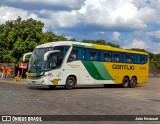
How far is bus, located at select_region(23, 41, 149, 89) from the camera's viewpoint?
24.9m

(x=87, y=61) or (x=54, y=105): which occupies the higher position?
(x=87, y=61)

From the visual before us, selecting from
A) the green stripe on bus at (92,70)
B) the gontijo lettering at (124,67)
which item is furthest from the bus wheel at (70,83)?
the gontijo lettering at (124,67)

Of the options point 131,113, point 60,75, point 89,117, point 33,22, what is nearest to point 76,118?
point 89,117

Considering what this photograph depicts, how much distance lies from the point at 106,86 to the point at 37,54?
8.76 metres

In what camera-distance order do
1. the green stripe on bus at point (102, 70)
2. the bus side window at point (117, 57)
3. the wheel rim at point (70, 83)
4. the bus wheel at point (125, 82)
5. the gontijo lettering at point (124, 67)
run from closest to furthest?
1. the wheel rim at point (70, 83)
2. the green stripe on bus at point (102, 70)
3. the bus side window at point (117, 57)
4. the gontijo lettering at point (124, 67)
5. the bus wheel at point (125, 82)

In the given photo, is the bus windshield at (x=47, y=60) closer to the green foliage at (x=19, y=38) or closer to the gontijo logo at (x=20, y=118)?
the gontijo logo at (x=20, y=118)

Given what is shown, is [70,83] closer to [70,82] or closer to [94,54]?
[70,82]

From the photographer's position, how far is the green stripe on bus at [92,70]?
27.2 m

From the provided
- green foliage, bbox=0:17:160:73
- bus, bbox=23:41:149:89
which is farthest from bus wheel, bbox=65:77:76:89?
green foliage, bbox=0:17:160:73

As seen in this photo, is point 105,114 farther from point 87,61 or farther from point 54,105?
point 87,61

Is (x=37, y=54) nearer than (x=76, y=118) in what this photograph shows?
No

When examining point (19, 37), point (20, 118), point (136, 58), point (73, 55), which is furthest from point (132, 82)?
point (20, 118)

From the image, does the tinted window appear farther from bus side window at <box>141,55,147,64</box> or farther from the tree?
the tree

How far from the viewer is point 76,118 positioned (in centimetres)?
1203
